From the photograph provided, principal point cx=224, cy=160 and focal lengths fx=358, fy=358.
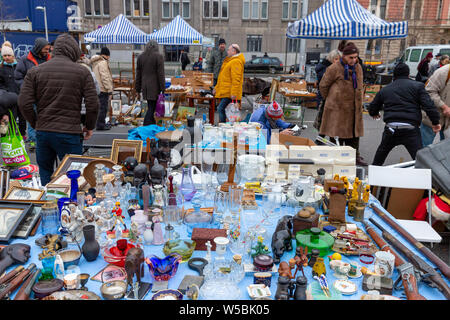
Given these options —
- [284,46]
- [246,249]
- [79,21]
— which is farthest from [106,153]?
[284,46]

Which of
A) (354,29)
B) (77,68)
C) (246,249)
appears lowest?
(246,249)

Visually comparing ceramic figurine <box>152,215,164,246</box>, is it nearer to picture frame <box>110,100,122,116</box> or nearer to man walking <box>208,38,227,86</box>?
picture frame <box>110,100,122,116</box>

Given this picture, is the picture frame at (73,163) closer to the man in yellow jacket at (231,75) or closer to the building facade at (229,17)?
Result: the man in yellow jacket at (231,75)

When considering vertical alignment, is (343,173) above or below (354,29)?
below

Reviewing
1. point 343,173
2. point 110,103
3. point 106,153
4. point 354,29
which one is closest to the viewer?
point 343,173

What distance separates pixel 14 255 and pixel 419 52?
739 inches

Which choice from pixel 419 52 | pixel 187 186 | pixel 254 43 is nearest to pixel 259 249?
pixel 187 186

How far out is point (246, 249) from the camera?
1.99 meters

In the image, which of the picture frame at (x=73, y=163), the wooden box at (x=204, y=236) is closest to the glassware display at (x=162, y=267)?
the wooden box at (x=204, y=236)

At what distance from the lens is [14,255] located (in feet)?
6.03

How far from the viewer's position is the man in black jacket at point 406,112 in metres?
4.43

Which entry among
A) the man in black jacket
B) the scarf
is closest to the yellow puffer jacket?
the scarf
